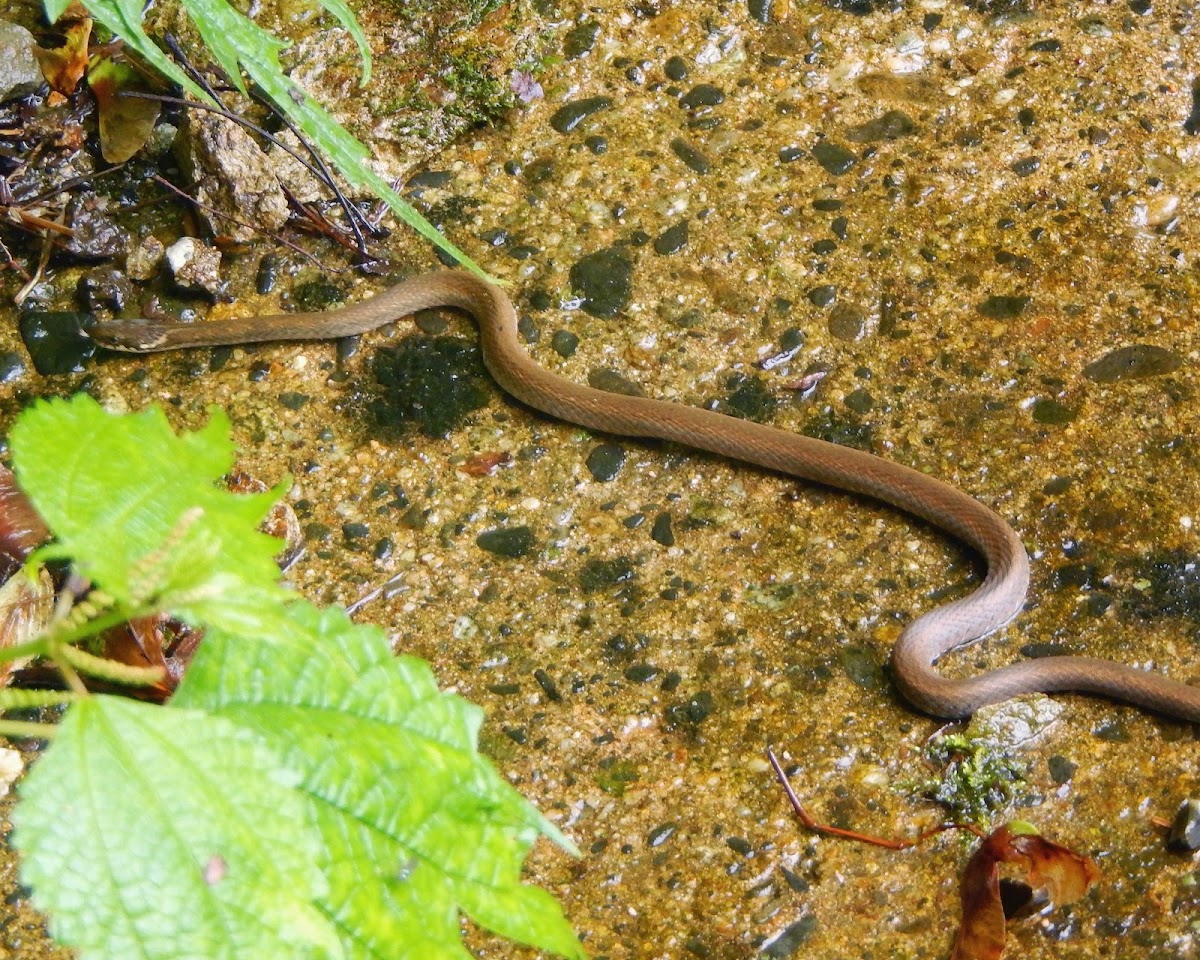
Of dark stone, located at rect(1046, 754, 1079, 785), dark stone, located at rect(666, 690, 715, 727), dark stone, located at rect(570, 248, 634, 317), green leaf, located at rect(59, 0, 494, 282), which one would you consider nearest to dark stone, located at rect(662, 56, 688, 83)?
dark stone, located at rect(570, 248, 634, 317)

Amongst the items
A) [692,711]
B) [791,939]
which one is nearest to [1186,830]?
[791,939]

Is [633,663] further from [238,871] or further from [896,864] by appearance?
[238,871]

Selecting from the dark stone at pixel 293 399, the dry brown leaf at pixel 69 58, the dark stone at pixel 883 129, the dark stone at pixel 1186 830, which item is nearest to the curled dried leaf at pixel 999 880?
the dark stone at pixel 1186 830

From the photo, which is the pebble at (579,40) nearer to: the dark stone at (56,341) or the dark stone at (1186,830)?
the dark stone at (56,341)

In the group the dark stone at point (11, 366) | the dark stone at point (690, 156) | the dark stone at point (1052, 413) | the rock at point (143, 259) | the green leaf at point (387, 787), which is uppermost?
the dark stone at point (690, 156)

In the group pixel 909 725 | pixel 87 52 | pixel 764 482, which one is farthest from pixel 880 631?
pixel 87 52
